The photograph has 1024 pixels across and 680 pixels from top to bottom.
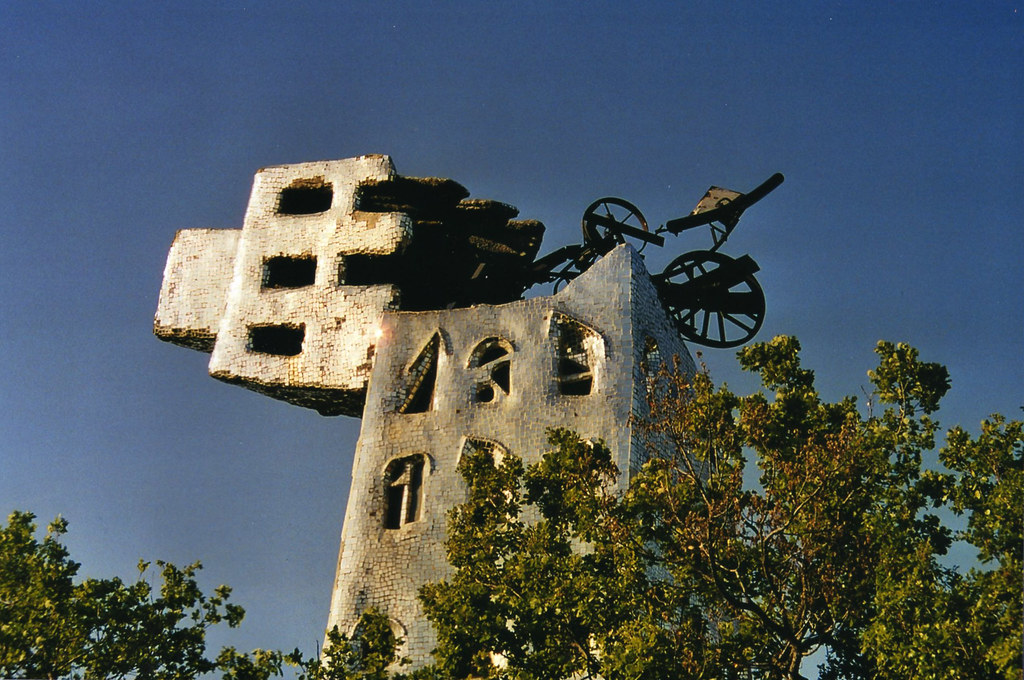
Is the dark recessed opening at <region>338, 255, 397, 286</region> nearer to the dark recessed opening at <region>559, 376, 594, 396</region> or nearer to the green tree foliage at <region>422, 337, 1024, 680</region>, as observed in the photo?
the dark recessed opening at <region>559, 376, 594, 396</region>

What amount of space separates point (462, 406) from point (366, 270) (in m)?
5.81

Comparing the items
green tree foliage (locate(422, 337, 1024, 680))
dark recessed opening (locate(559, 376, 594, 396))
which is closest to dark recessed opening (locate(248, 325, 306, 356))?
dark recessed opening (locate(559, 376, 594, 396))

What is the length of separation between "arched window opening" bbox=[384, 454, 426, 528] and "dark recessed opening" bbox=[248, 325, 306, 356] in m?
4.77

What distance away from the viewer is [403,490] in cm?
2684

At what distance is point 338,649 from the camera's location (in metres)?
21.3

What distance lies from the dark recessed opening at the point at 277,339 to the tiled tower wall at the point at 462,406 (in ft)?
8.87

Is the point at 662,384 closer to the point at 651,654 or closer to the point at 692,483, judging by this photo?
the point at 692,483

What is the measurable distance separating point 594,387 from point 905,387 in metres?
7.71

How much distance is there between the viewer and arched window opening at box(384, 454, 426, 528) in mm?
26438

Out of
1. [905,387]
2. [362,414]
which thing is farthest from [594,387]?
[905,387]

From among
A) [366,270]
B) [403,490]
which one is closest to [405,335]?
[366,270]

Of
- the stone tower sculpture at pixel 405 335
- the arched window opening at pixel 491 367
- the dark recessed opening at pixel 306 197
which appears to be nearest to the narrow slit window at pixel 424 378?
the stone tower sculpture at pixel 405 335

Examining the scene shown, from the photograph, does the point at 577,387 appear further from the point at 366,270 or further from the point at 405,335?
the point at 366,270

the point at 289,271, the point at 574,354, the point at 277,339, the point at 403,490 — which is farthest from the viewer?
the point at 289,271
